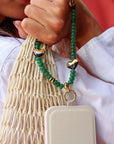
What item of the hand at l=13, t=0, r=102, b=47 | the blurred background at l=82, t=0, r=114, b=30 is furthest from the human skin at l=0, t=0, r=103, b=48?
the blurred background at l=82, t=0, r=114, b=30

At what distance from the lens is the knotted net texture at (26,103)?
0.48 m

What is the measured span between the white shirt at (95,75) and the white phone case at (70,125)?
3 cm

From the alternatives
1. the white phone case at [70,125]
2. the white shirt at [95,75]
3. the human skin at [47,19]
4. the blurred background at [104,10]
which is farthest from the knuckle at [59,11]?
the blurred background at [104,10]

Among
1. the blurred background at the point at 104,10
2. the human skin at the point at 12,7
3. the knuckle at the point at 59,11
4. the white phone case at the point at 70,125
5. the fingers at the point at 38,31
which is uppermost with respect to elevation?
the blurred background at the point at 104,10

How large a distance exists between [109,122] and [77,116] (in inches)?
3.3

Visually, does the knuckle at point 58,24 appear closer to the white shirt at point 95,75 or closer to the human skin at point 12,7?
the white shirt at point 95,75

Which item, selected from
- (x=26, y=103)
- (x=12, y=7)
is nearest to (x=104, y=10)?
(x=12, y=7)

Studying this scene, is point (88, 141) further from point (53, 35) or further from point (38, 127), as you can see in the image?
point (53, 35)

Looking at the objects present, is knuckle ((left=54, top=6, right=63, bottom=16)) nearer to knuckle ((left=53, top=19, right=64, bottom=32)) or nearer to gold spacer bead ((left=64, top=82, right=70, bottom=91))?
knuckle ((left=53, top=19, right=64, bottom=32))

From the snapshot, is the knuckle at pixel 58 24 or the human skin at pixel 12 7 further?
the human skin at pixel 12 7

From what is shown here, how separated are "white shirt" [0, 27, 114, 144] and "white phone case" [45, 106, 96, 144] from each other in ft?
0.10

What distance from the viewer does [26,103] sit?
0.49 meters

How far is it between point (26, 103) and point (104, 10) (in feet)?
3.89

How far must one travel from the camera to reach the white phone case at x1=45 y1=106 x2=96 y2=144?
0.46 meters
